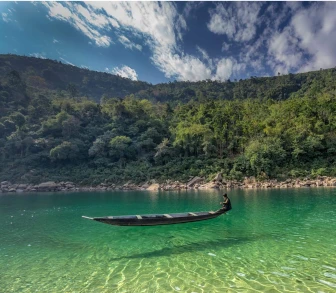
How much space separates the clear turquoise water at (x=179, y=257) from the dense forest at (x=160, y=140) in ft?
103

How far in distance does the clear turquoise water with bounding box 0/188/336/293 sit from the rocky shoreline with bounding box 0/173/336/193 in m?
24.9

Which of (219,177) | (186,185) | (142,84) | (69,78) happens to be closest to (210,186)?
(219,177)

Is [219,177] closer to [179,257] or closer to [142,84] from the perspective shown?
[179,257]

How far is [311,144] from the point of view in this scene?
145 feet

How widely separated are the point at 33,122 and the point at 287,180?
206 ft

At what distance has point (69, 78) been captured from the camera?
153 meters

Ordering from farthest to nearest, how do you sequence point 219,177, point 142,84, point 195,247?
point 142,84, point 219,177, point 195,247

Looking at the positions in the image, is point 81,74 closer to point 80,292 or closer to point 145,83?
point 145,83

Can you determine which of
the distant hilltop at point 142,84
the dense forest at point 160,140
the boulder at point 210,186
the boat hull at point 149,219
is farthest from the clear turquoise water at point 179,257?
the distant hilltop at point 142,84

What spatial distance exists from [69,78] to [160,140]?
4548 inches

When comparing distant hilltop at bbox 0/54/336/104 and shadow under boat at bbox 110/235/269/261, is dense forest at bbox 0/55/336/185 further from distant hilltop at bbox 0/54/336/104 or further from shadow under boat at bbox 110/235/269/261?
distant hilltop at bbox 0/54/336/104

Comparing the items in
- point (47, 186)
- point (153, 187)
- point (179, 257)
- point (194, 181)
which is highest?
point (194, 181)

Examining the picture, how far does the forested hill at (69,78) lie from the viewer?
432ft

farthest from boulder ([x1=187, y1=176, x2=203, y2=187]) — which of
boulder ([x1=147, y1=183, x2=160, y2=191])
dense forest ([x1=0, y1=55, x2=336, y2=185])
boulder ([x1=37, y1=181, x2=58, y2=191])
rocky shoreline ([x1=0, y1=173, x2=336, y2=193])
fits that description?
boulder ([x1=37, y1=181, x2=58, y2=191])
